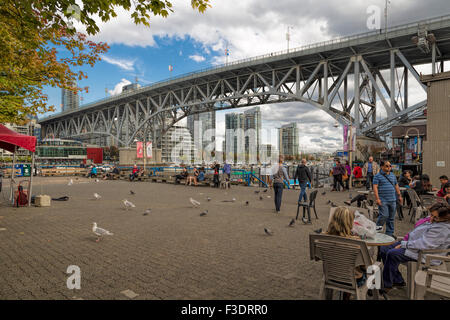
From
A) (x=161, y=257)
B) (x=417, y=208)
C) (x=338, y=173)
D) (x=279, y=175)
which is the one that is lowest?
(x=161, y=257)

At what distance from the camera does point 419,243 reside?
3887mm

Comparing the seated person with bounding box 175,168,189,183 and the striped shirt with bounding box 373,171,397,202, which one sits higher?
the striped shirt with bounding box 373,171,397,202

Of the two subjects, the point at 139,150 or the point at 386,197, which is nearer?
the point at 386,197

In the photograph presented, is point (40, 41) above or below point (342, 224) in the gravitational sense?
above

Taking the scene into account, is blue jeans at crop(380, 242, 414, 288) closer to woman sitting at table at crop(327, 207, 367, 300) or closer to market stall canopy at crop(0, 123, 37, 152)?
woman sitting at table at crop(327, 207, 367, 300)

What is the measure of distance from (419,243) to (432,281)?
2.09 feet

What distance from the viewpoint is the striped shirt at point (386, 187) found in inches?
261

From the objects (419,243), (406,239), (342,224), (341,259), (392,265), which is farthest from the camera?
(406,239)

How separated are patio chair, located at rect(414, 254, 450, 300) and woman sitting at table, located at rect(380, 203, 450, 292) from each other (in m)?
0.38

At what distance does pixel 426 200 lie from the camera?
822 cm

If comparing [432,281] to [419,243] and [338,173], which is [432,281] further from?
[338,173]

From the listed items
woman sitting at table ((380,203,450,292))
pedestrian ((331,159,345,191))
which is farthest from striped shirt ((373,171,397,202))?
→ pedestrian ((331,159,345,191))

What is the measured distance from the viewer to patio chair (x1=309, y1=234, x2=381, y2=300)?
119 inches

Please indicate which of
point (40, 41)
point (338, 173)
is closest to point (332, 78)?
point (338, 173)
